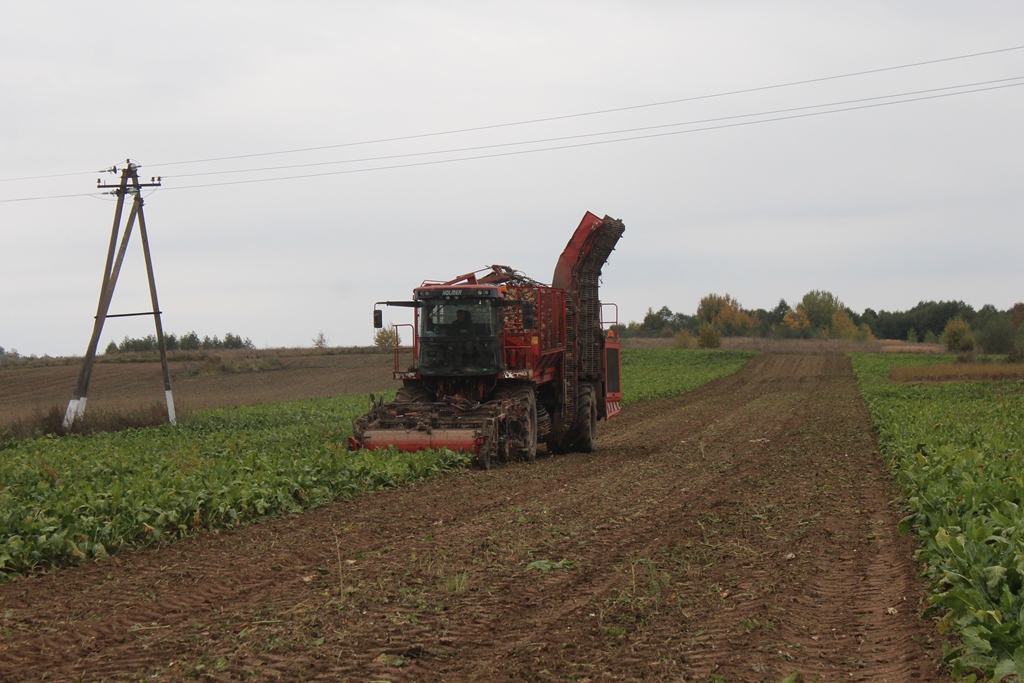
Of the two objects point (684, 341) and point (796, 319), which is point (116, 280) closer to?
point (684, 341)

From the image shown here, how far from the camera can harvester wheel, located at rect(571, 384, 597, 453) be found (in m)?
19.3

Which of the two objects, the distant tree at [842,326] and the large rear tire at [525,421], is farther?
the distant tree at [842,326]

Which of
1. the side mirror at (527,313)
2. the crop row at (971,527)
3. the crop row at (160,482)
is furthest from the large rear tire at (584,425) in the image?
the crop row at (971,527)

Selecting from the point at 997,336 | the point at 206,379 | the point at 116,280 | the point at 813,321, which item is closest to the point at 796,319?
the point at 813,321

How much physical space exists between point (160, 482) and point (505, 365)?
731cm

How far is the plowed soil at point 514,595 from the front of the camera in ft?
19.9

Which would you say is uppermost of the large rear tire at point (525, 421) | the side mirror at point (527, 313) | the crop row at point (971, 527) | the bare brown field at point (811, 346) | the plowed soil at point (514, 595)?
the side mirror at point (527, 313)

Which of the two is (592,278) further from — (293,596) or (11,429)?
(11,429)

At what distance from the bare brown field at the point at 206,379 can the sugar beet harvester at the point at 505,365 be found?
2317 centimetres

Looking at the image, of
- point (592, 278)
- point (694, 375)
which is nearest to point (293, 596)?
point (592, 278)

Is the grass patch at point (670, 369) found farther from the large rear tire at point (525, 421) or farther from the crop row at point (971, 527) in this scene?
the crop row at point (971, 527)

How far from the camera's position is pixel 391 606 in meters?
7.25

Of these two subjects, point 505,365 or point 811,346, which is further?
point 811,346

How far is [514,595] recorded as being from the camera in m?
7.59
